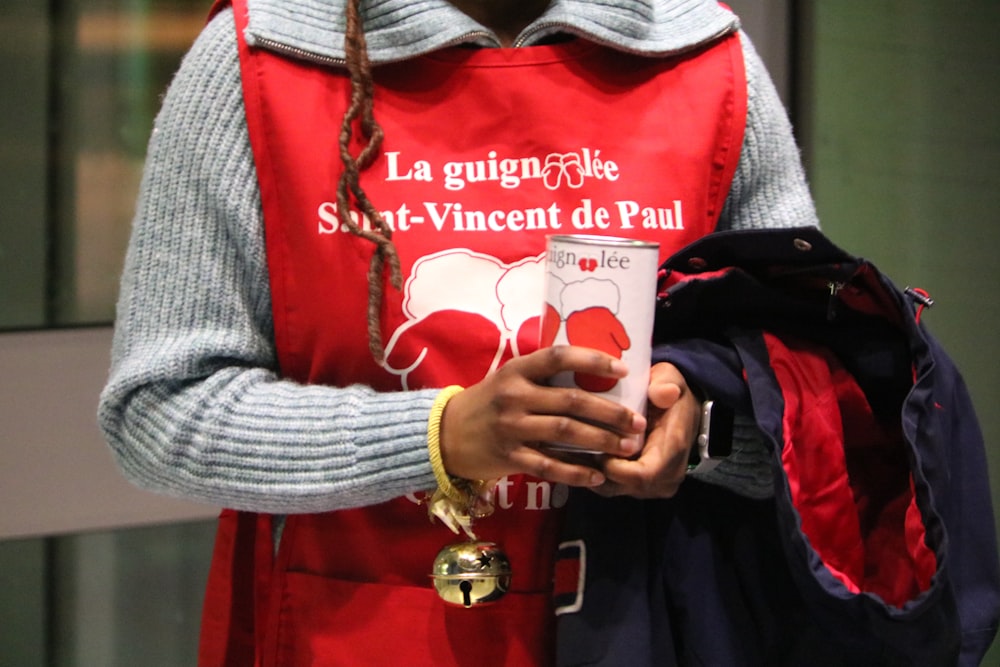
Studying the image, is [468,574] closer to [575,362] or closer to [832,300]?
[575,362]

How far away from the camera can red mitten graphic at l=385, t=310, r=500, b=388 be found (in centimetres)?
89

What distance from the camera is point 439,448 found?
0.81 m

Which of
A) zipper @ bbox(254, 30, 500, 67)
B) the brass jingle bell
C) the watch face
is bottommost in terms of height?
the brass jingle bell

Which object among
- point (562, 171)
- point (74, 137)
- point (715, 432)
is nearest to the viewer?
point (715, 432)

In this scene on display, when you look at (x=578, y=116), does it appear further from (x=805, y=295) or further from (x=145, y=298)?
(x=145, y=298)

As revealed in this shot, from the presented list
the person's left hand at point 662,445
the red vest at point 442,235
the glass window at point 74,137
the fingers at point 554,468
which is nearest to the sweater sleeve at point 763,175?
the red vest at point 442,235

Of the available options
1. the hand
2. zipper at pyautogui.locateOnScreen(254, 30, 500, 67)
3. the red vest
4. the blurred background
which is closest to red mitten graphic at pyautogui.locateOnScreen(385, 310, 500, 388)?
the red vest

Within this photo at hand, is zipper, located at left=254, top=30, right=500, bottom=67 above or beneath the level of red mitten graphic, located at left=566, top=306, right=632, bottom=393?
above

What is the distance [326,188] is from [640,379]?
0.33 m

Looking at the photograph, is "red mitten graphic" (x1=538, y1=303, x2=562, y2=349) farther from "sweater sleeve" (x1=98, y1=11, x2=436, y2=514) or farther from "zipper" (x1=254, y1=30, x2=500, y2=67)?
"zipper" (x1=254, y1=30, x2=500, y2=67)

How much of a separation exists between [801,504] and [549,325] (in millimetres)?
247

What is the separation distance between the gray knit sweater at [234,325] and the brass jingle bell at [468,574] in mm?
77

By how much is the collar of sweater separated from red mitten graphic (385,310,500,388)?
0.24 metres

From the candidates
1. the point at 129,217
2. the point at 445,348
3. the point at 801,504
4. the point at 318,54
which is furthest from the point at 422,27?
the point at 129,217
